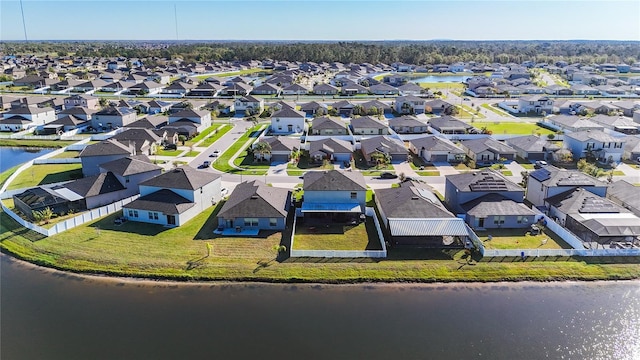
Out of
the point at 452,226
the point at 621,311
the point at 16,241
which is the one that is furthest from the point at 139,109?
the point at 621,311

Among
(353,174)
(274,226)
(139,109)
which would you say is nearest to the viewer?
(274,226)

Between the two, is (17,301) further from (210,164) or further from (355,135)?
(355,135)

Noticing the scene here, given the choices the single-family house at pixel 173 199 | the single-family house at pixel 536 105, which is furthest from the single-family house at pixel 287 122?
the single-family house at pixel 536 105

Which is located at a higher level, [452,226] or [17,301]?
[452,226]

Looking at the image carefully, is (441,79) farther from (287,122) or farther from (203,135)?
(203,135)

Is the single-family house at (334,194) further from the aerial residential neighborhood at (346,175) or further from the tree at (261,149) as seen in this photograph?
the tree at (261,149)

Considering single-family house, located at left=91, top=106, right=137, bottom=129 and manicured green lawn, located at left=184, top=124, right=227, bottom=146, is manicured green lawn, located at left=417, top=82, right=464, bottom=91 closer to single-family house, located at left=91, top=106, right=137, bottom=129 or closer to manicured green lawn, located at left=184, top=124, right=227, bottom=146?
manicured green lawn, located at left=184, top=124, right=227, bottom=146
